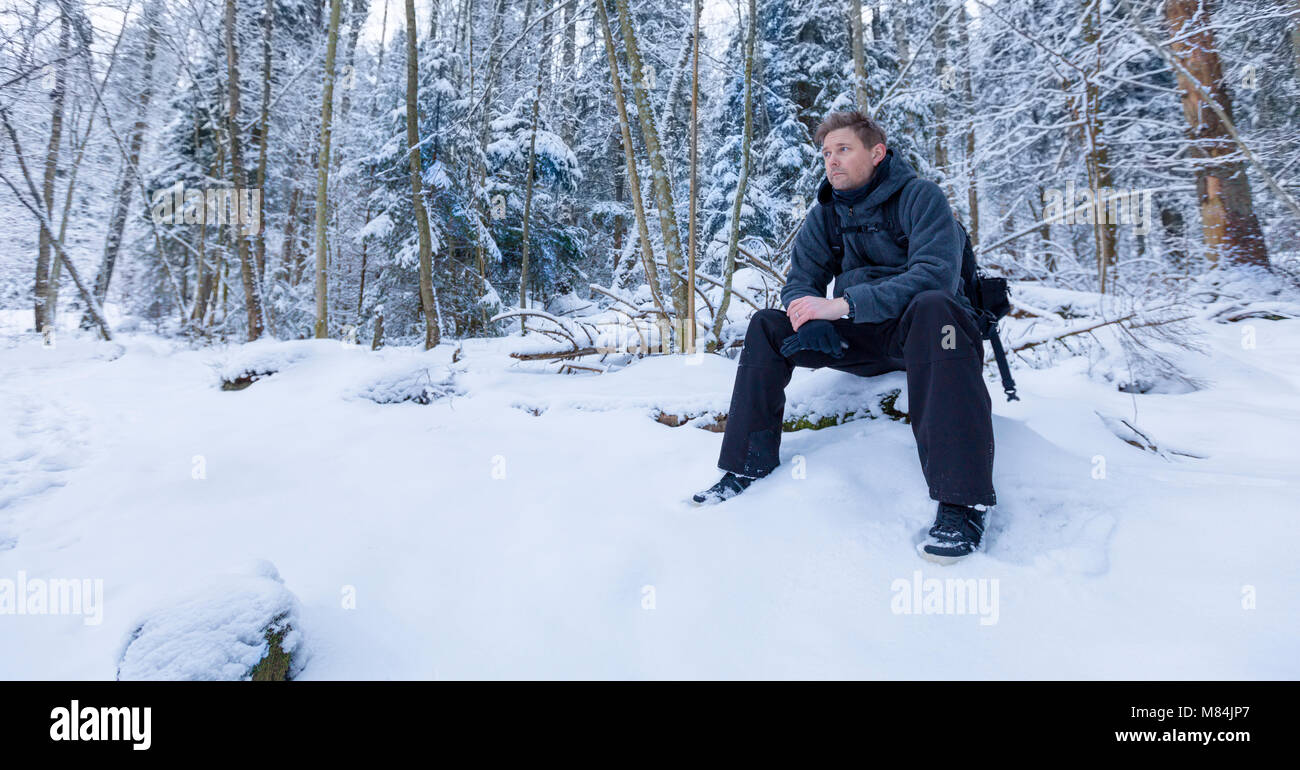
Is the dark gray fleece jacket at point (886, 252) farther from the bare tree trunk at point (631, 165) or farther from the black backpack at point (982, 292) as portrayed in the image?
the bare tree trunk at point (631, 165)

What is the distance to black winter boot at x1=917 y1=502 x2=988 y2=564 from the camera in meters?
1.77

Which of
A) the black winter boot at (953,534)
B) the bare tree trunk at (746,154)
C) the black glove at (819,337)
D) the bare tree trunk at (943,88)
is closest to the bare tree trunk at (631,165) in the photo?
the bare tree trunk at (746,154)

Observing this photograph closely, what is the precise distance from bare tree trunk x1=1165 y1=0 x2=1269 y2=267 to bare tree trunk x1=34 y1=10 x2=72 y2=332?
43.8 feet

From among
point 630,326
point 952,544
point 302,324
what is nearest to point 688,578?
point 952,544

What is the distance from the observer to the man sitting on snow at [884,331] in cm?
187

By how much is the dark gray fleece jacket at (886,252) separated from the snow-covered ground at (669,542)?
0.58m

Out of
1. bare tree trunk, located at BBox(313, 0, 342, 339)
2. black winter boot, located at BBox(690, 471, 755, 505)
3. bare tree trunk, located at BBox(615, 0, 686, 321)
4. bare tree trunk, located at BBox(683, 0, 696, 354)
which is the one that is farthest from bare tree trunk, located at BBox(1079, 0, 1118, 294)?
bare tree trunk, located at BBox(313, 0, 342, 339)

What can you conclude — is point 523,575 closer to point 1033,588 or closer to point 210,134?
point 1033,588

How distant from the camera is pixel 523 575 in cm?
199

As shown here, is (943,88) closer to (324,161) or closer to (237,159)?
(324,161)

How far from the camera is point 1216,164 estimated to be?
6812 millimetres

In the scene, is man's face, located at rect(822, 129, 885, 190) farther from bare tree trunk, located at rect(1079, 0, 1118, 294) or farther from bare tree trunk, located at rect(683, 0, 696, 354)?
bare tree trunk, located at rect(1079, 0, 1118, 294)

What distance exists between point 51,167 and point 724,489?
49.1ft

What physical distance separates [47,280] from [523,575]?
1634 cm
